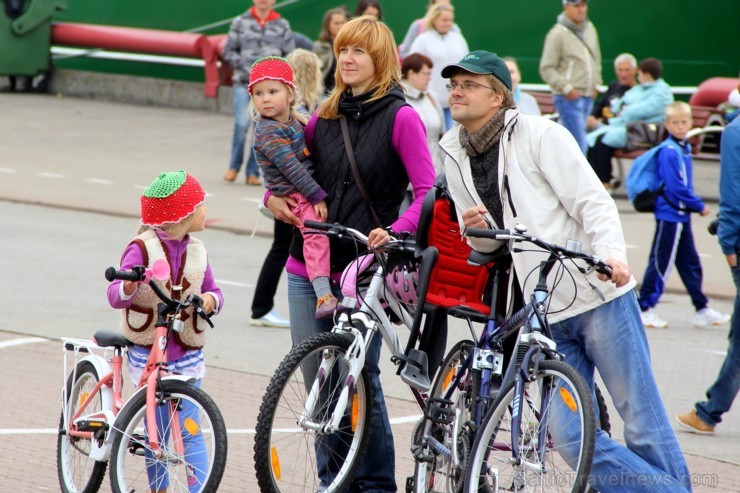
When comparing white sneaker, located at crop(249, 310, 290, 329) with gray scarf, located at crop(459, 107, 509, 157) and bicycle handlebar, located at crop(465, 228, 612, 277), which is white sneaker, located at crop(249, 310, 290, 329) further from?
bicycle handlebar, located at crop(465, 228, 612, 277)

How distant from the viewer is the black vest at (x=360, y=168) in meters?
5.33

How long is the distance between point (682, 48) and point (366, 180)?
16.6 meters

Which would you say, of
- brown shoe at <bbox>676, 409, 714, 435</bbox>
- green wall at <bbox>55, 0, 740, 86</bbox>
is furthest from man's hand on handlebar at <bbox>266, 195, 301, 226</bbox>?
green wall at <bbox>55, 0, 740, 86</bbox>

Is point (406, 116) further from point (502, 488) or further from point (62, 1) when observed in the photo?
point (62, 1)

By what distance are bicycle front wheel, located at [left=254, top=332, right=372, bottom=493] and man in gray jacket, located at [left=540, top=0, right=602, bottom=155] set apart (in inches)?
405

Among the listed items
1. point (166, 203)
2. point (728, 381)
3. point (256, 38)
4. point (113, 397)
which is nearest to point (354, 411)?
point (113, 397)

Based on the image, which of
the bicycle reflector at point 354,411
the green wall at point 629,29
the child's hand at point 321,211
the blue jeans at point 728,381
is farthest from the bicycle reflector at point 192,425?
the green wall at point 629,29

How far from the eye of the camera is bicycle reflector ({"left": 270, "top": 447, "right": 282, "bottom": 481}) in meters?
4.89

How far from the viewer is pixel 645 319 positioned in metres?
9.80

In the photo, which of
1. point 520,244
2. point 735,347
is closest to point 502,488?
point 520,244

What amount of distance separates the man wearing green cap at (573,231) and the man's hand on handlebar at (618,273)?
27mm

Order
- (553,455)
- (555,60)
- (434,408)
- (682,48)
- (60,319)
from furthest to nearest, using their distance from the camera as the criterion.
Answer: (682,48), (555,60), (60,319), (434,408), (553,455)

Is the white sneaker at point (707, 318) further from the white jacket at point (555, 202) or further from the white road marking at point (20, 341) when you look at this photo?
the white jacket at point (555, 202)

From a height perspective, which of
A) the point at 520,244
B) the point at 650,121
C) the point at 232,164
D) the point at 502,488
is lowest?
the point at 232,164
